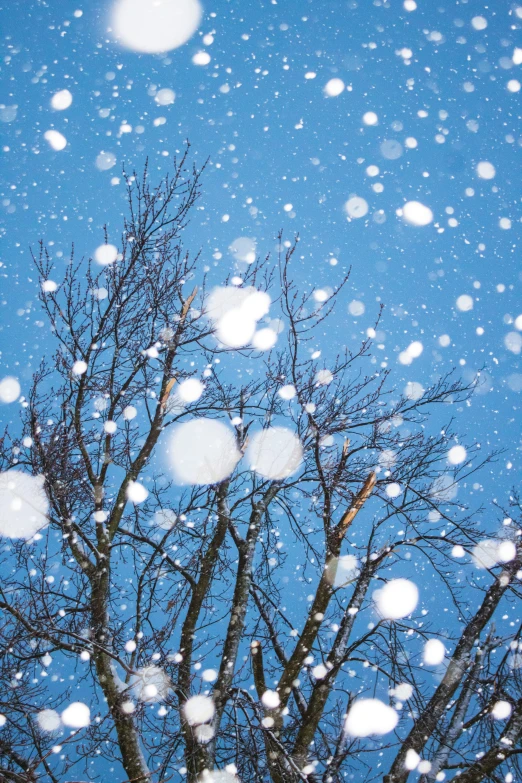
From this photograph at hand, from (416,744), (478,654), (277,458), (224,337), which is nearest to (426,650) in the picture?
(416,744)

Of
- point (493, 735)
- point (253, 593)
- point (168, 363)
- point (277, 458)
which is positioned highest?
point (168, 363)

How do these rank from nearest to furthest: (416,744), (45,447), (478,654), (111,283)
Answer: (45,447) → (416,744) → (111,283) → (478,654)

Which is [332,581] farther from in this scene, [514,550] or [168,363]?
[168,363]

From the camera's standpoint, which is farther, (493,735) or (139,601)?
(139,601)

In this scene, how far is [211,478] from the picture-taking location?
688cm

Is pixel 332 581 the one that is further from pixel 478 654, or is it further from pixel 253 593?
pixel 478 654

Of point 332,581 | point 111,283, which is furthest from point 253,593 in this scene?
point 111,283

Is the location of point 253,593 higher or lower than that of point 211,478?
lower

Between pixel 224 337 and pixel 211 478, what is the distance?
1.89 meters

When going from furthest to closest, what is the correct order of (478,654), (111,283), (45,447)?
(478,654), (111,283), (45,447)

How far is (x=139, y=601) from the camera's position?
661 cm

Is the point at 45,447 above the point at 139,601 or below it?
above

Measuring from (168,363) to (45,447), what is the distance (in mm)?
2038

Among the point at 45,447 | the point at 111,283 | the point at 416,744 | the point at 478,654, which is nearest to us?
the point at 45,447
